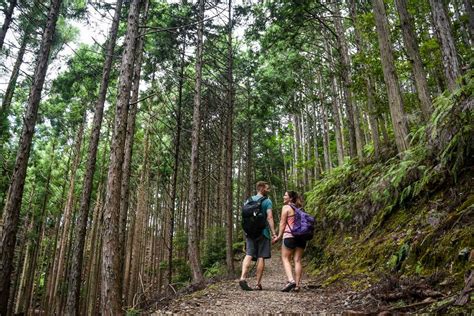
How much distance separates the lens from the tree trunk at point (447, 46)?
247 inches

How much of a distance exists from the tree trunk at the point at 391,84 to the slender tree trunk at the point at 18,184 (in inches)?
360

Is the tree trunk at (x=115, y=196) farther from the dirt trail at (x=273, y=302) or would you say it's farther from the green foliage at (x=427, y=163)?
the green foliage at (x=427, y=163)

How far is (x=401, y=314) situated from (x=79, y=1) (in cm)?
1596

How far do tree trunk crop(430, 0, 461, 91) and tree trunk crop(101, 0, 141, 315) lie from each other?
6.01m

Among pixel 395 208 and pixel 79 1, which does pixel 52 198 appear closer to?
pixel 79 1

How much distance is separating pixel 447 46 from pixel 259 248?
210 inches

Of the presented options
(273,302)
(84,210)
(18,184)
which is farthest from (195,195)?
(273,302)

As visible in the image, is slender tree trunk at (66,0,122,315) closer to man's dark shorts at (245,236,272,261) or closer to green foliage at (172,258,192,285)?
green foliage at (172,258,192,285)

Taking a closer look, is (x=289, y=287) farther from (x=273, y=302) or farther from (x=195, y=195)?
(x=195, y=195)

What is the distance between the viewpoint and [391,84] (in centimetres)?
786

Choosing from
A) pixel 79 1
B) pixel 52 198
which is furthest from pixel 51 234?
pixel 79 1

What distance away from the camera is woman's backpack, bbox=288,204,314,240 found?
19.6 ft

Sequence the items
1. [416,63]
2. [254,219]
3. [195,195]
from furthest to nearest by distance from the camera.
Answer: [195,195] < [416,63] < [254,219]

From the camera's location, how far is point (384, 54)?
8.00m
